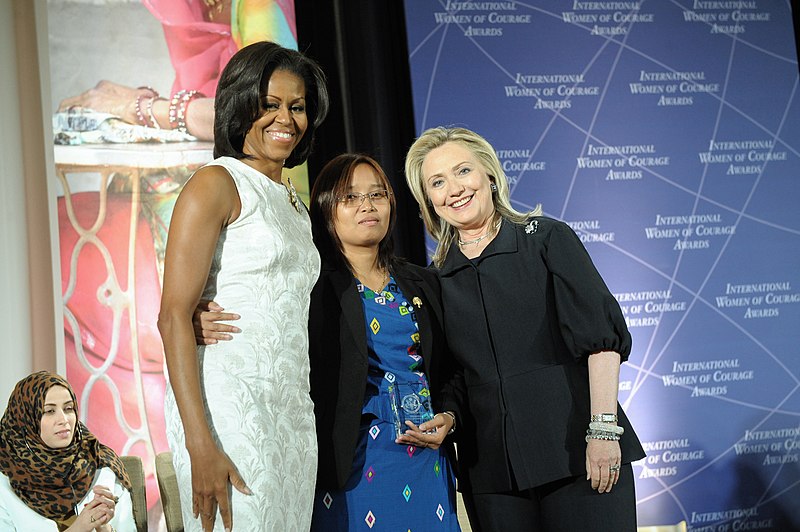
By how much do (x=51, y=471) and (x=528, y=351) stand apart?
2.11 m

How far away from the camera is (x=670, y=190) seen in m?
5.40

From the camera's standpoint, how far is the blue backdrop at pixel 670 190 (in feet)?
17.0

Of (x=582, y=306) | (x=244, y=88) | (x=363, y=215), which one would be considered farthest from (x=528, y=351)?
(x=244, y=88)

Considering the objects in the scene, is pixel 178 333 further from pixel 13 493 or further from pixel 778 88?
pixel 778 88

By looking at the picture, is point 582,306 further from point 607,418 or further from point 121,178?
point 121,178

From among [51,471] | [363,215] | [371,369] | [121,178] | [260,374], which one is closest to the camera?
[260,374]

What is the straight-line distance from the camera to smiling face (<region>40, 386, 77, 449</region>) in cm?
356

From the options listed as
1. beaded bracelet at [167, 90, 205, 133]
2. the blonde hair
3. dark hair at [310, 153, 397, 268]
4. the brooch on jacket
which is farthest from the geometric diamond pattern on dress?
beaded bracelet at [167, 90, 205, 133]

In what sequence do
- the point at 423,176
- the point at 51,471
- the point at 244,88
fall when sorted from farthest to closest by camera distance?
1. the point at 51,471
2. the point at 423,176
3. the point at 244,88

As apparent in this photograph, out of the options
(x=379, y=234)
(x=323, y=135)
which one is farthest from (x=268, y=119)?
(x=323, y=135)

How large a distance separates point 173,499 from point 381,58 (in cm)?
269

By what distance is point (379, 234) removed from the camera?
253cm

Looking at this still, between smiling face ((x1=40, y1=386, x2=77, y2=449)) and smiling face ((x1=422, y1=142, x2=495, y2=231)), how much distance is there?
1888 millimetres

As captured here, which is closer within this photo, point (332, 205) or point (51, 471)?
point (332, 205)
